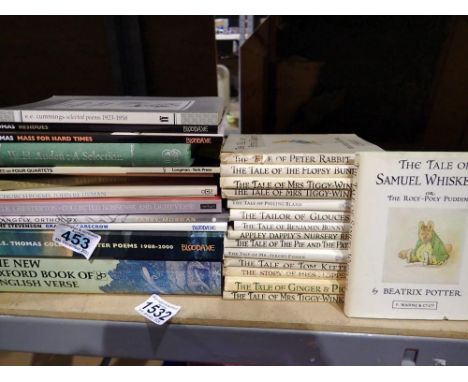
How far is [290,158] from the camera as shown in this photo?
1.87 feet

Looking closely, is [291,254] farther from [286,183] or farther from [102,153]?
[102,153]

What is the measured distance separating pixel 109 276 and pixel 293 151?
398mm

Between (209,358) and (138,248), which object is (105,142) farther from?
(209,358)

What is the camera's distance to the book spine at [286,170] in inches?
22.2

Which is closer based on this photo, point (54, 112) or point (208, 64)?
point (54, 112)

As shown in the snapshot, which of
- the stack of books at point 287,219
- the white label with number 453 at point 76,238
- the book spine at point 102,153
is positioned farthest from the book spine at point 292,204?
the white label with number 453 at point 76,238

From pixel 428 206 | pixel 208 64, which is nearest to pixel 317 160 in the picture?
pixel 428 206

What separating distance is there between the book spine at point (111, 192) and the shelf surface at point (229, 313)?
19cm

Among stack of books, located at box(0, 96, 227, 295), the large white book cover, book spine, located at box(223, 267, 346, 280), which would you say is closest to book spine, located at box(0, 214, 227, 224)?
stack of books, located at box(0, 96, 227, 295)

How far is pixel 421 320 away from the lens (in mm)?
582

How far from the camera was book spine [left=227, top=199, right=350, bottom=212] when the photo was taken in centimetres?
58

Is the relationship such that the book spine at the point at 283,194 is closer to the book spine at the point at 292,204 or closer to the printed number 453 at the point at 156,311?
the book spine at the point at 292,204
